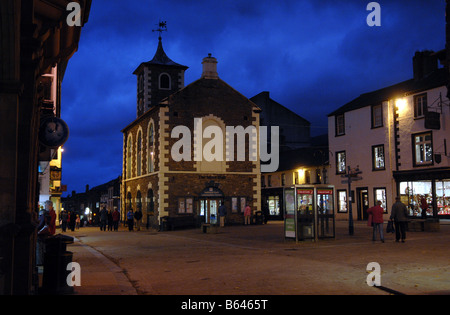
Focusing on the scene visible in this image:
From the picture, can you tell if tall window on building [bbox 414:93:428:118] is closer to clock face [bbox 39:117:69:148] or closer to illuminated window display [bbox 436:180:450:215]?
illuminated window display [bbox 436:180:450:215]

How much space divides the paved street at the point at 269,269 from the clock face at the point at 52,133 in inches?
126

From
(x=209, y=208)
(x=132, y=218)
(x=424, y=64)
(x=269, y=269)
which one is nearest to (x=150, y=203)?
(x=132, y=218)

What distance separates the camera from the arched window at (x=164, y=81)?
41.6m

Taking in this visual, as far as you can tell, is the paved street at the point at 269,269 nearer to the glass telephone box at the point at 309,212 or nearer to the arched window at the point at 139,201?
the glass telephone box at the point at 309,212

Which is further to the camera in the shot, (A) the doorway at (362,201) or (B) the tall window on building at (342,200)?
(B) the tall window on building at (342,200)

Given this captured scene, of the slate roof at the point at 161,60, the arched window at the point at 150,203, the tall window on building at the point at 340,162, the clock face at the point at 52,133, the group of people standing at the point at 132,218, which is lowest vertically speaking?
the group of people standing at the point at 132,218

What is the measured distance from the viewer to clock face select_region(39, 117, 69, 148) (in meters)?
10.8

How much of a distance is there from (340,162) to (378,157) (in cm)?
434

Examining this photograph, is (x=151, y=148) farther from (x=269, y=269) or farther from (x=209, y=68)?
(x=269, y=269)

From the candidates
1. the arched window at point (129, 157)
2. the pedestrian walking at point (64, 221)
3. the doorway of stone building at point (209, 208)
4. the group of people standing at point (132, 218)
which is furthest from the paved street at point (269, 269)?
the arched window at point (129, 157)

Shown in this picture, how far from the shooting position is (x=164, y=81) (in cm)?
Result: 4181

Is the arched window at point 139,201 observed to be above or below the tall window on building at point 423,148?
below

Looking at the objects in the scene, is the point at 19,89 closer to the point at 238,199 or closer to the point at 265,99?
the point at 238,199
